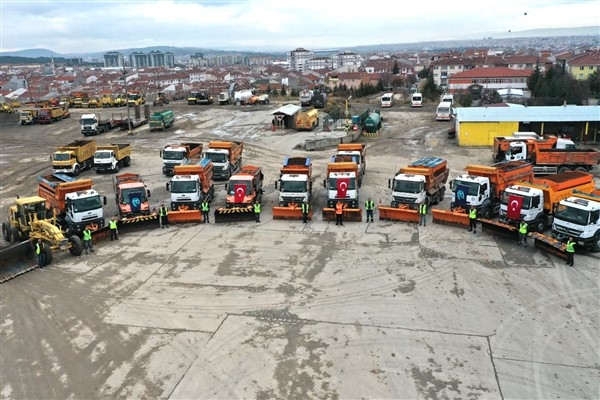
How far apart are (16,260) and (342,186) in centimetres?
1404

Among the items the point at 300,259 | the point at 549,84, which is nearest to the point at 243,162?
the point at 300,259

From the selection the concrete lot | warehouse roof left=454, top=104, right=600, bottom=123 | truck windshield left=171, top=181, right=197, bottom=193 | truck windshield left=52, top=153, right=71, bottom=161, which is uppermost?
warehouse roof left=454, top=104, right=600, bottom=123

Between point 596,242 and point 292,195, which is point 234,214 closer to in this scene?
point 292,195

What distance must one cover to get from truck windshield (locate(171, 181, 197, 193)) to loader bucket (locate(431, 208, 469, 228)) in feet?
37.6

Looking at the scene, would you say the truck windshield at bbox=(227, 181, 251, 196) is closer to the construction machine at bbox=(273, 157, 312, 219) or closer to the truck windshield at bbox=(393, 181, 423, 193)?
the construction machine at bbox=(273, 157, 312, 219)

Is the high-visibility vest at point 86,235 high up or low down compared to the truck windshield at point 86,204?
down

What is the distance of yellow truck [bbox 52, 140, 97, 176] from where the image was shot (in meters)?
32.9

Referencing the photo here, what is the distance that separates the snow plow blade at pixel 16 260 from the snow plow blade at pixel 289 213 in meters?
10.4

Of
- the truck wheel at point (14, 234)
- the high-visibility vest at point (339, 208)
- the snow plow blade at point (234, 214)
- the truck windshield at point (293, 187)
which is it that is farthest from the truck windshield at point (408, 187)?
the truck wheel at point (14, 234)

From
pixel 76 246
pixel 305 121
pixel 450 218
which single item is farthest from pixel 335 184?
pixel 305 121

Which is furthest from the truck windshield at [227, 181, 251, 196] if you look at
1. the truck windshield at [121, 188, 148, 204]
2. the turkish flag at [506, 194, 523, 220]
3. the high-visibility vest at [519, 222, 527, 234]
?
the high-visibility vest at [519, 222, 527, 234]

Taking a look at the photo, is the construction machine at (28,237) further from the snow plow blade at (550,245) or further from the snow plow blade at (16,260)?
the snow plow blade at (550,245)

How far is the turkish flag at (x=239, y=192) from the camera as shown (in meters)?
24.0

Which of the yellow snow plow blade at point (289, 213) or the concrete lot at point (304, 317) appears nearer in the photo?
the concrete lot at point (304, 317)
